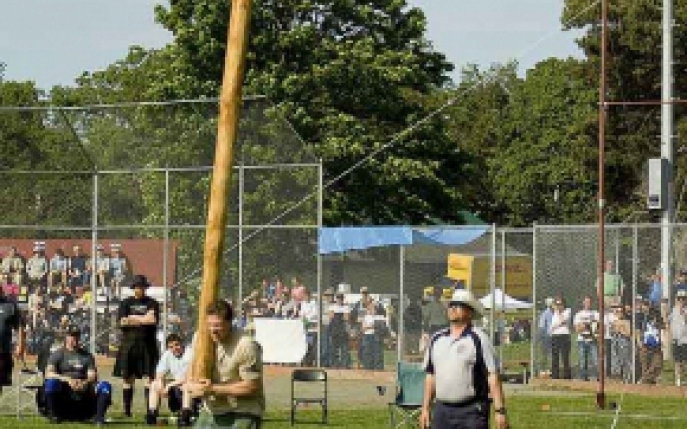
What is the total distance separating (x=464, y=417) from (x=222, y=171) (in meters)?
2.86

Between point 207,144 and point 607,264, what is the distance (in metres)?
6.37

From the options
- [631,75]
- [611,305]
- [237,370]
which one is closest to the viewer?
[237,370]

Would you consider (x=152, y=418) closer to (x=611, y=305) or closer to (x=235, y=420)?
(x=611, y=305)

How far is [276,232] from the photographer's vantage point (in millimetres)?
30906

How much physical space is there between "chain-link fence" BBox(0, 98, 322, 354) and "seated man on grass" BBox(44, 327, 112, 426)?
6.34 metres

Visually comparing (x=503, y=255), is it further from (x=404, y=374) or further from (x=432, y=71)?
(x=432, y=71)

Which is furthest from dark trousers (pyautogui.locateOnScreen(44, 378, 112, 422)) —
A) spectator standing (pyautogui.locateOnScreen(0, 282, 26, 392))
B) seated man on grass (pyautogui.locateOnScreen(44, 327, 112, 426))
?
spectator standing (pyautogui.locateOnScreen(0, 282, 26, 392))

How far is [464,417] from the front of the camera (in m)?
14.1

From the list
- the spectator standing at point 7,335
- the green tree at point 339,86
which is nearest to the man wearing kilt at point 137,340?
the spectator standing at point 7,335

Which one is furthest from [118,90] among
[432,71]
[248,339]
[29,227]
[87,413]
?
[248,339]

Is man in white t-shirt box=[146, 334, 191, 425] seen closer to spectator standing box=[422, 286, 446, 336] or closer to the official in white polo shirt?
spectator standing box=[422, 286, 446, 336]

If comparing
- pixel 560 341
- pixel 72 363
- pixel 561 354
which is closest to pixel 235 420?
pixel 72 363

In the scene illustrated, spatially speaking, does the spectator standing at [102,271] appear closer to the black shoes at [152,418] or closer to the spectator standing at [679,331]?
the black shoes at [152,418]

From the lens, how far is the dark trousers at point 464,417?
14125 mm
